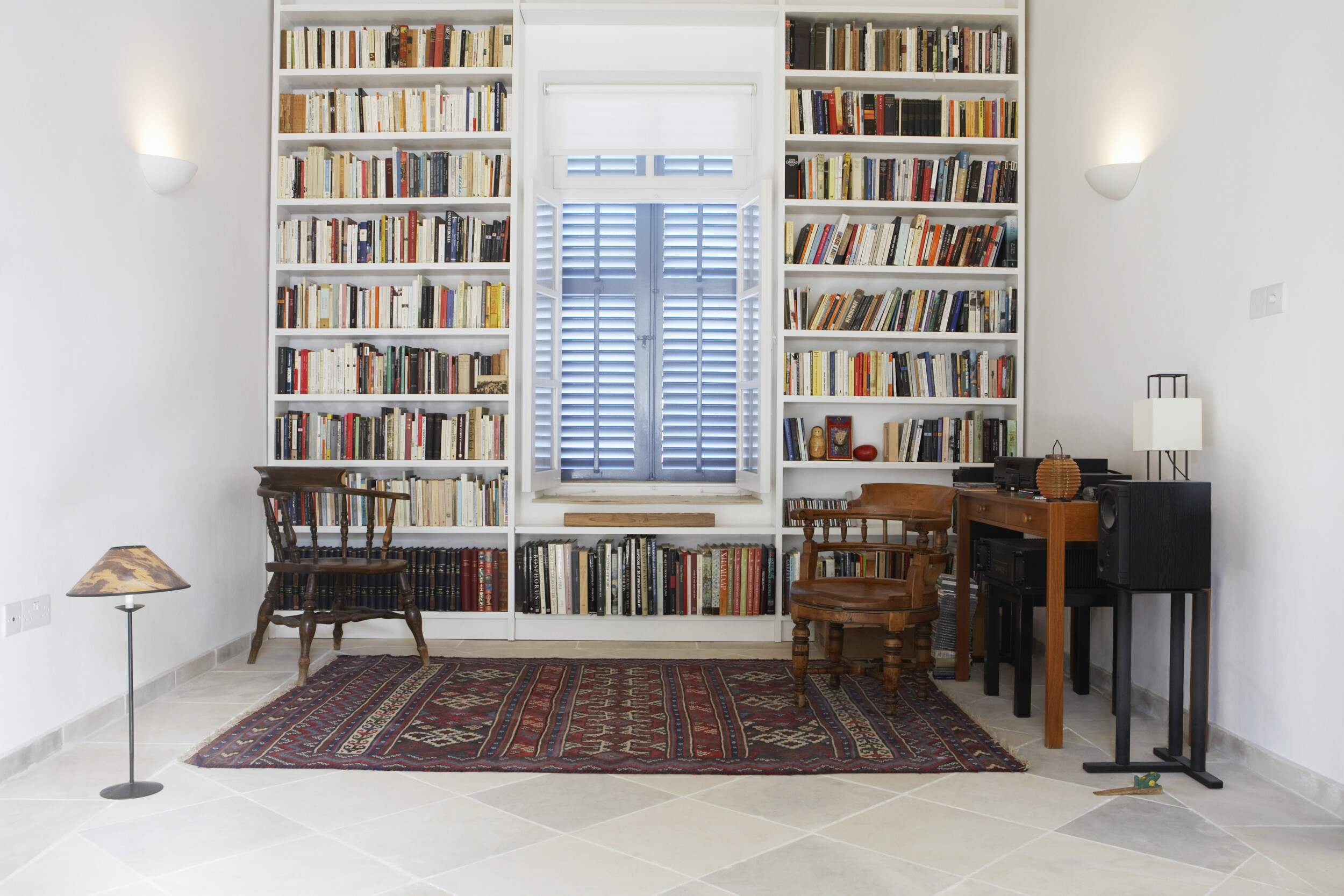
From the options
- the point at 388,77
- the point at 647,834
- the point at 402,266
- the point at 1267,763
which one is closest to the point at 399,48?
the point at 388,77

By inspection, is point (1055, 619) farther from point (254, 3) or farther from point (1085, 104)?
point (254, 3)

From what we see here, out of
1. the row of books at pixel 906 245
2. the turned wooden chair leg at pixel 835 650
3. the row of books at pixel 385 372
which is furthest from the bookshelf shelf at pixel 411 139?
the turned wooden chair leg at pixel 835 650

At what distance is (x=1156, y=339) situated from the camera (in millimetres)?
3646

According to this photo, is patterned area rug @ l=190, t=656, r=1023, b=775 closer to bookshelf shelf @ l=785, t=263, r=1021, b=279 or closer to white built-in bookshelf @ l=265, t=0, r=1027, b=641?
white built-in bookshelf @ l=265, t=0, r=1027, b=641

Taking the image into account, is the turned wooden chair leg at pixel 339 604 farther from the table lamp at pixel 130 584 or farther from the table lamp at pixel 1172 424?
the table lamp at pixel 1172 424

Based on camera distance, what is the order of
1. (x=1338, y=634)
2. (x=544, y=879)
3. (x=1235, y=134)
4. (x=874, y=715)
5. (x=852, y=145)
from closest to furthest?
1. (x=544, y=879)
2. (x=1338, y=634)
3. (x=1235, y=134)
4. (x=874, y=715)
5. (x=852, y=145)

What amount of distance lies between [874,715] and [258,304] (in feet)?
11.6

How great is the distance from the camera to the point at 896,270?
16.2 ft

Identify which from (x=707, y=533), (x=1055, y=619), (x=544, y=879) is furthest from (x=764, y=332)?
(x=544, y=879)

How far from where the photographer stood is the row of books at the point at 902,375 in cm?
498

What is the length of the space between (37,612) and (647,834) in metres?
2.10

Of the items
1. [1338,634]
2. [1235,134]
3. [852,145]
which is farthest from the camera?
[852,145]

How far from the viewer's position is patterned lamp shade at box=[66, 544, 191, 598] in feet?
8.92

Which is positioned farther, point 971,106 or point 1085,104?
point 971,106
